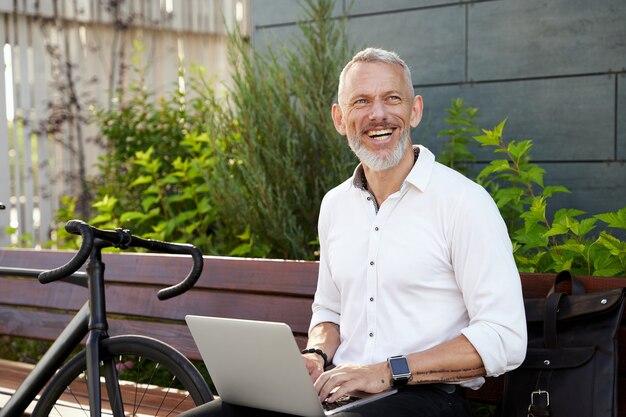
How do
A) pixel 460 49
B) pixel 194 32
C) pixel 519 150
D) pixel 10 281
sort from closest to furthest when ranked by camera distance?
pixel 519 150, pixel 10 281, pixel 460 49, pixel 194 32

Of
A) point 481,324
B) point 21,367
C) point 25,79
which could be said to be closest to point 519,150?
point 481,324

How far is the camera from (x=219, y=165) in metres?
4.67

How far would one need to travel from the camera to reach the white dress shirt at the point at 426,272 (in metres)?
2.40

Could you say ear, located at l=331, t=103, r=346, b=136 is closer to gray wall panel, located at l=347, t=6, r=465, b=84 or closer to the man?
the man

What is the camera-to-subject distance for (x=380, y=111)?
2676 mm

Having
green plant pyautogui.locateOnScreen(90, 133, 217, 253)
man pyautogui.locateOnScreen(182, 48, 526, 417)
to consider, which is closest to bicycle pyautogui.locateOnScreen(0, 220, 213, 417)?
man pyautogui.locateOnScreen(182, 48, 526, 417)

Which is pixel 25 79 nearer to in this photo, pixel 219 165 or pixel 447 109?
pixel 219 165

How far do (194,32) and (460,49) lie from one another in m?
5.11

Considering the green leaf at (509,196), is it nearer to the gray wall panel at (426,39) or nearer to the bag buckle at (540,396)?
the bag buckle at (540,396)

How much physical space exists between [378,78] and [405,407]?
0.93 m

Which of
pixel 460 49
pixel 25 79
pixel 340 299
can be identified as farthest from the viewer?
pixel 25 79

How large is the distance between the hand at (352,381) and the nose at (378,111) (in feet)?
2.31

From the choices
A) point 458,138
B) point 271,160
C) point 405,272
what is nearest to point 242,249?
point 271,160

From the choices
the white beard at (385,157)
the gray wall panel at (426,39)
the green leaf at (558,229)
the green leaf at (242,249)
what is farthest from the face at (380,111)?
the gray wall panel at (426,39)
